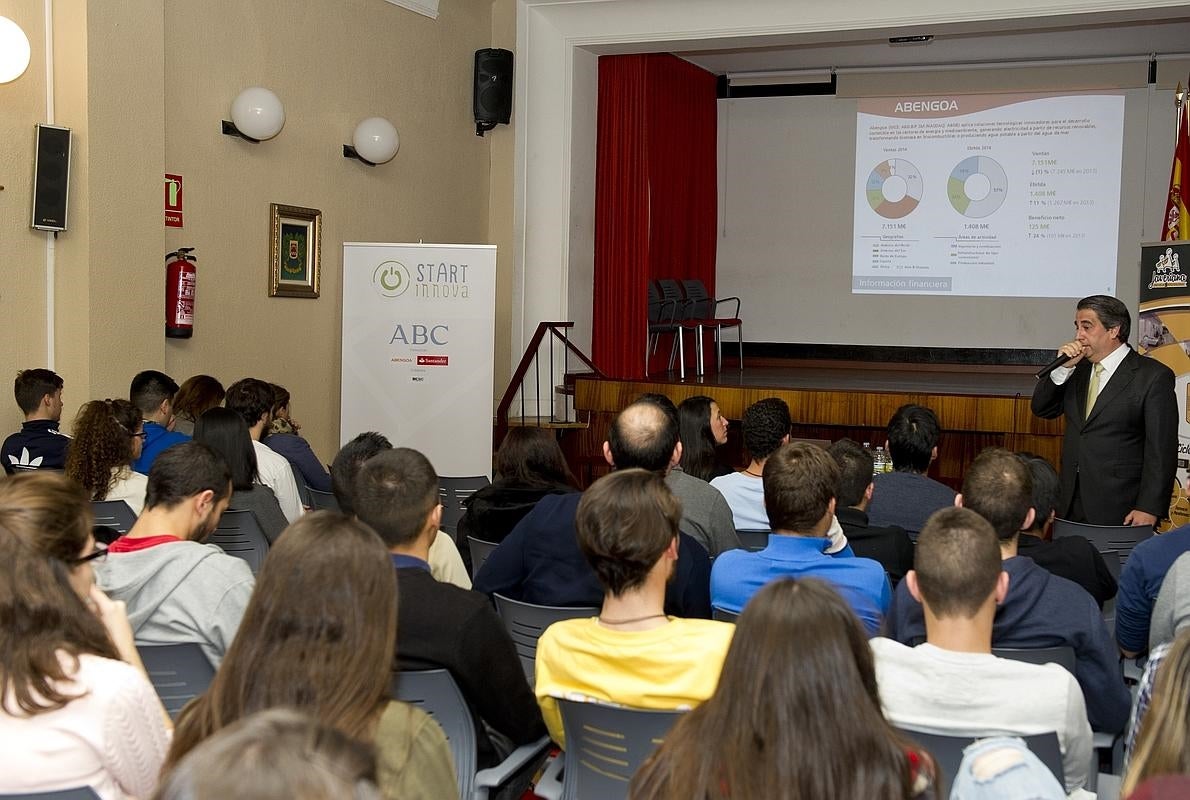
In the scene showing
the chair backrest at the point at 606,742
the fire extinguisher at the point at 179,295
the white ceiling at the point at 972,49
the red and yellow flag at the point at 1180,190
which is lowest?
the chair backrest at the point at 606,742

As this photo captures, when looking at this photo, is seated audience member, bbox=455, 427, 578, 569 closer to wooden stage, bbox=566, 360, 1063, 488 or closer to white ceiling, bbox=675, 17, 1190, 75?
wooden stage, bbox=566, 360, 1063, 488

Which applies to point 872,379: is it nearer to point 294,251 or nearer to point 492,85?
point 492,85

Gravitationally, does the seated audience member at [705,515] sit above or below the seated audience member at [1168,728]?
below

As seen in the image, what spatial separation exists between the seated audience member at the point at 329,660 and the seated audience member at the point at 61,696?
162 millimetres

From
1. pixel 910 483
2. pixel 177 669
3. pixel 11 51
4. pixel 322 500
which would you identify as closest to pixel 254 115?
pixel 11 51

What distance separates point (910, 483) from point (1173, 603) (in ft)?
4.02

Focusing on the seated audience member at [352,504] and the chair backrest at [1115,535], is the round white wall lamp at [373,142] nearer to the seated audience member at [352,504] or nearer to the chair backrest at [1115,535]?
the seated audience member at [352,504]

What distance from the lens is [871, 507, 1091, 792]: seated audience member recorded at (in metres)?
1.74

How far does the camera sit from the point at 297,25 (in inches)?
262

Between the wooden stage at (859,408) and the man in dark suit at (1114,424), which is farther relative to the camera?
the wooden stage at (859,408)

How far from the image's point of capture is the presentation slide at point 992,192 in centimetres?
987

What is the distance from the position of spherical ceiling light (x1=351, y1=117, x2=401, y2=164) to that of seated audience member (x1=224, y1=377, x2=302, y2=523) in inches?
108

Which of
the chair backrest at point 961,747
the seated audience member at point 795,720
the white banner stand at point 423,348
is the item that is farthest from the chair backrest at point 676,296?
the seated audience member at point 795,720

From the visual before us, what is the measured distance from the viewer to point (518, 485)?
134 inches
